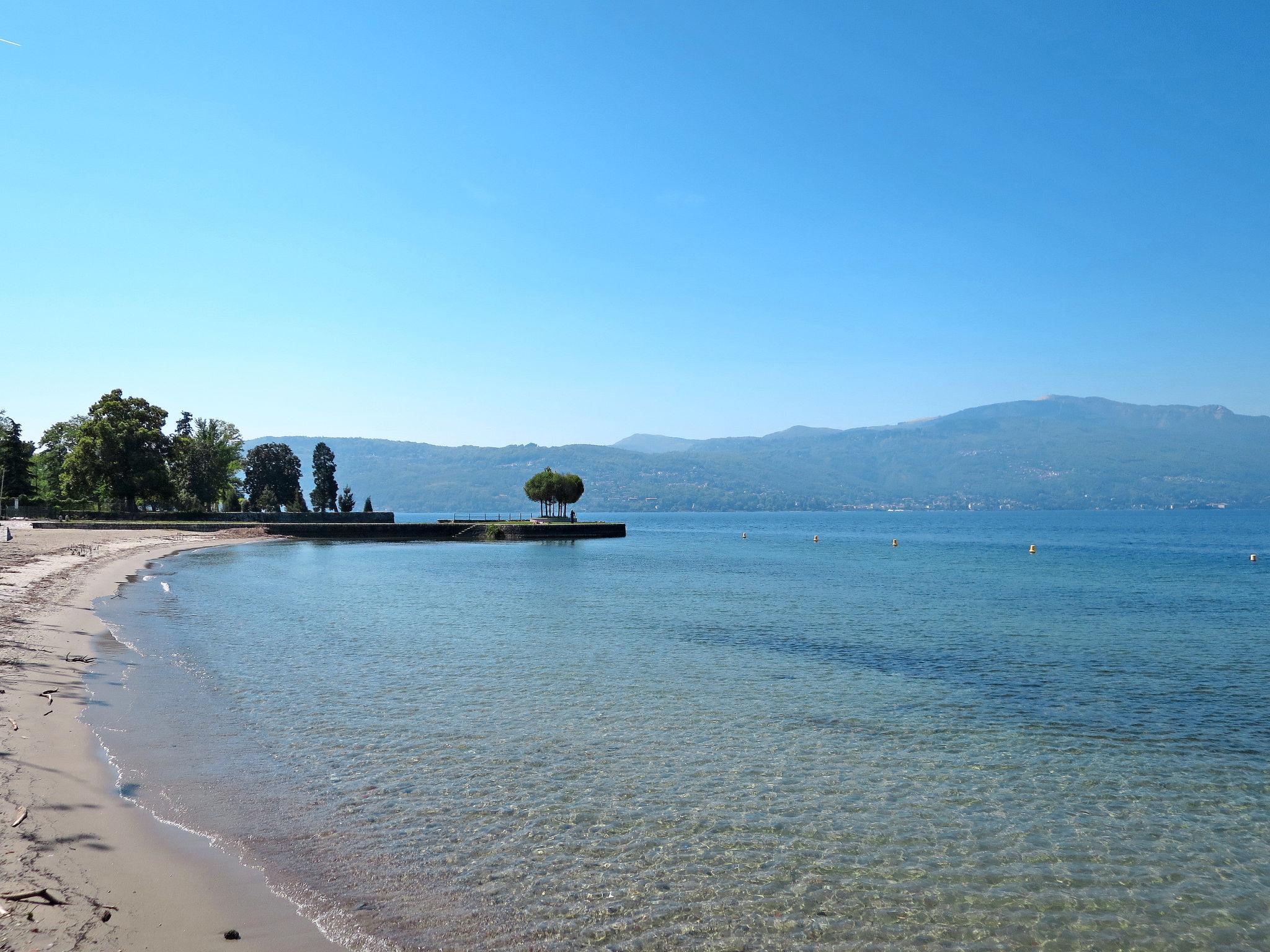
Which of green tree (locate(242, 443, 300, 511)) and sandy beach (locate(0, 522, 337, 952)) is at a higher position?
green tree (locate(242, 443, 300, 511))

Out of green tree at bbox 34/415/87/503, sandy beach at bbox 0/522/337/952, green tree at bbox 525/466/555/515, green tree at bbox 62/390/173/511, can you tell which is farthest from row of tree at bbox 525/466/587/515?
sandy beach at bbox 0/522/337/952

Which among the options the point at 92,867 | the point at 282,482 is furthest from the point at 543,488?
the point at 92,867

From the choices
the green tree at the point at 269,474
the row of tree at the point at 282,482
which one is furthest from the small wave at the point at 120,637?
the green tree at the point at 269,474

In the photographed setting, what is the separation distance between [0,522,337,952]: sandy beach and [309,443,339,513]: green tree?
328 feet

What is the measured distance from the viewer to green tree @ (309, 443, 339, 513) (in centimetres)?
10906

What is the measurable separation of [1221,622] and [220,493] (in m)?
109

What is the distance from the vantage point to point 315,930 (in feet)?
21.1

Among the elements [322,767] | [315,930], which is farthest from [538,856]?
[322,767]

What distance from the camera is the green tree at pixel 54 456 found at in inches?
3991

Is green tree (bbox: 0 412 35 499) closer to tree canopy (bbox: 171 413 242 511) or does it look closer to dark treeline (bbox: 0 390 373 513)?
dark treeline (bbox: 0 390 373 513)

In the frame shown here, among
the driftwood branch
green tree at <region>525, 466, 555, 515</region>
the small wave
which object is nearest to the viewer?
the driftwood branch

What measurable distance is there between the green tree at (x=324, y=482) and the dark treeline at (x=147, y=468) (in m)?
0.15

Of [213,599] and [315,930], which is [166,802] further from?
[213,599]

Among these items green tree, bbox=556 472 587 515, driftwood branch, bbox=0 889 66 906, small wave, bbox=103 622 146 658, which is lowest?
small wave, bbox=103 622 146 658
